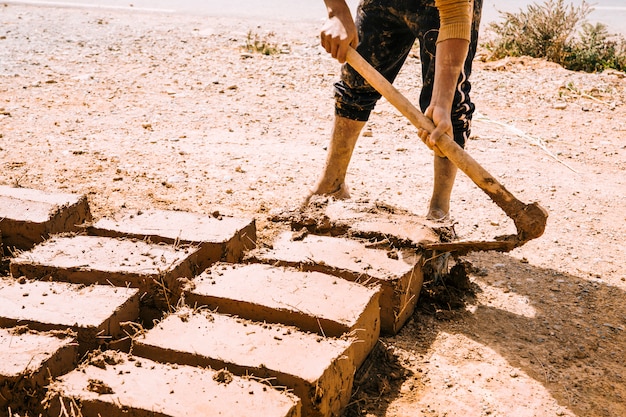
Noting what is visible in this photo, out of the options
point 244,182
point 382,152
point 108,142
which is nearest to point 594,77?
point 382,152

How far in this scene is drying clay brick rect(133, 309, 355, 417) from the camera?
2176 mm

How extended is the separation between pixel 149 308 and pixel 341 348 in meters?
0.82

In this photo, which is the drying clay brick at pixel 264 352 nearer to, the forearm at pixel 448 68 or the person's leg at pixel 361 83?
the forearm at pixel 448 68

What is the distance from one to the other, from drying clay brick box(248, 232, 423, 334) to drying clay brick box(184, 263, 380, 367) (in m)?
0.10

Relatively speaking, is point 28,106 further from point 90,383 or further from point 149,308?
point 90,383

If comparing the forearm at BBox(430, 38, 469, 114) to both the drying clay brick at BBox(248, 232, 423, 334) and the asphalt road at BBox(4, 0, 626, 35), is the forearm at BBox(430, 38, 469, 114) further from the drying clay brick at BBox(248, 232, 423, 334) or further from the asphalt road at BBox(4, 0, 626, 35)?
the asphalt road at BBox(4, 0, 626, 35)

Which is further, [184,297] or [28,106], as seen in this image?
[28,106]

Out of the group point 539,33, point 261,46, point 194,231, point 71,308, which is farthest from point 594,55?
point 71,308

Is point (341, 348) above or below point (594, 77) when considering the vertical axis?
below

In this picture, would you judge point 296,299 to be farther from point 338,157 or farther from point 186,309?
point 338,157

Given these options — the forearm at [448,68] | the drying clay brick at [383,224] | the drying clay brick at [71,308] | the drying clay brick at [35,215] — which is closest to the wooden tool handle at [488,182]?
the forearm at [448,68]

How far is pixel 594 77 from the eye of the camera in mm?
6770

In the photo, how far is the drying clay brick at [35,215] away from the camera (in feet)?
10.3

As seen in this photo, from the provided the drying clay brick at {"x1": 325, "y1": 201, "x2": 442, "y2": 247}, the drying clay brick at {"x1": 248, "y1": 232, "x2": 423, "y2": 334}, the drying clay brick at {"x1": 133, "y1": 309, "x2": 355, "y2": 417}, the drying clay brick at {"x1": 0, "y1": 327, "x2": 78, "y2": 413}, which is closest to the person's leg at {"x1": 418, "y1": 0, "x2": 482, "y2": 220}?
the drying clay brick at {"x1": 325, "y1": 201, "x2": 442, "y2": 247}
